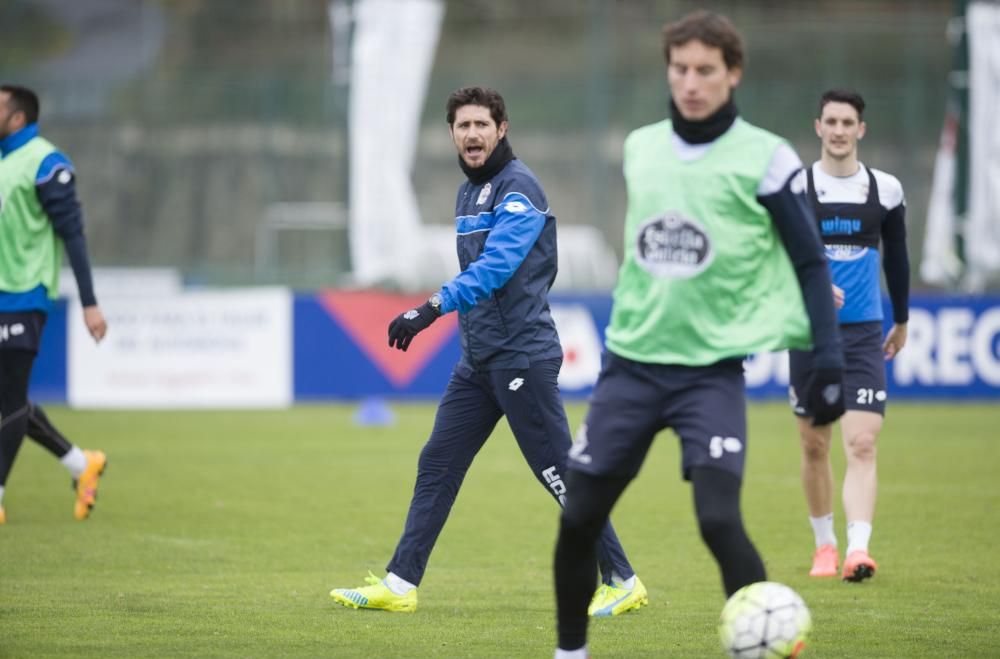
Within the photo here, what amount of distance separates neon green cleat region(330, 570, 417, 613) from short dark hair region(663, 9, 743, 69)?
10.5 feet

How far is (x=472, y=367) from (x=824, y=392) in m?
2.43

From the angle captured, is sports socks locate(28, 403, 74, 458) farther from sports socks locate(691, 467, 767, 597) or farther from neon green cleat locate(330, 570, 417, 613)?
sports socks locate(691, 467, 767, 597)

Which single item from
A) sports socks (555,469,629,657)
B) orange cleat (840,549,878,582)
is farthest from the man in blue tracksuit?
sports socks (555,469,629,657)

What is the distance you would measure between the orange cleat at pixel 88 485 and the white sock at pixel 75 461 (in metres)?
0.03

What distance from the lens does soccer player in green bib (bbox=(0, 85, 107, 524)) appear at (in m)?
9.75

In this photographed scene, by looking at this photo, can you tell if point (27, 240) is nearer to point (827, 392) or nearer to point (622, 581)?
point (622, 581)

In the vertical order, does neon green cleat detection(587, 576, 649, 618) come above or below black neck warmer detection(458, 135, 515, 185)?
below

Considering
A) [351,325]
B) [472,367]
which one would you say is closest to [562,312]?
[351,325]

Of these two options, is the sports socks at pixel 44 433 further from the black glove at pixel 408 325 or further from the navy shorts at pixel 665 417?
the navy shorts at pixel 665 417

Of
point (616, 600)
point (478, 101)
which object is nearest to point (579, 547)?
point (616, 600)

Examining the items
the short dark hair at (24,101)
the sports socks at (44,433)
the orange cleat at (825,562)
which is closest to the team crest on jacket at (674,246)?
the orange cleat at (825,562)

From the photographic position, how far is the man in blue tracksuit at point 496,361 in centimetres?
723

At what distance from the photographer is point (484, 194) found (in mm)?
7281

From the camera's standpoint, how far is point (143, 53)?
27172 mm
